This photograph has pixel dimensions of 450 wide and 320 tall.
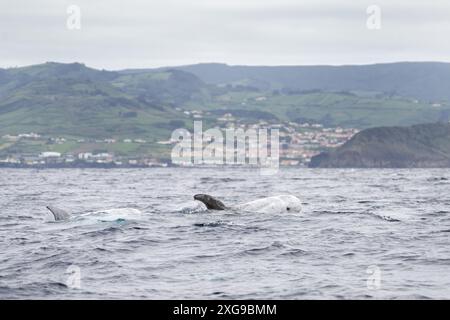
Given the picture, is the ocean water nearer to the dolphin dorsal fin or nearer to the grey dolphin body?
the grey dolphin body

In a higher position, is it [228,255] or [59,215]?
[228,255]

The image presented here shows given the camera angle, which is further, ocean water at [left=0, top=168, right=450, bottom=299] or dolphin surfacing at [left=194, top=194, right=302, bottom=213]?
dolphin surfacing at [left=194, top=194, right=302, bottom=213]

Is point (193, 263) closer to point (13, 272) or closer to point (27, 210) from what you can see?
point (13, 272)

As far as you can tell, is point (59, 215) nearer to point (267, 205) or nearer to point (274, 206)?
point (267, 205)

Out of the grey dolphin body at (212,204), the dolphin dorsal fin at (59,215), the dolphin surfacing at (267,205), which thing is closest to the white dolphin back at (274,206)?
the dolphin surfacing at (267,205)

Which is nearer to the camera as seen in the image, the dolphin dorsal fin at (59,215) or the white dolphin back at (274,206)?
the dolphin dorsal fin at (59,215)

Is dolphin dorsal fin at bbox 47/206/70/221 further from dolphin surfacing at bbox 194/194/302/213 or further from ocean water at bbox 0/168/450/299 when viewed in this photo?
dolphin surfacing at bbox 194/194/302/213

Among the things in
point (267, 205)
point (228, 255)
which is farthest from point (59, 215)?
point (228, 255)

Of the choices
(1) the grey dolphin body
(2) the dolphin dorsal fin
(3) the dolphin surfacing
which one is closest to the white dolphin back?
(3) the dolphin surfacing

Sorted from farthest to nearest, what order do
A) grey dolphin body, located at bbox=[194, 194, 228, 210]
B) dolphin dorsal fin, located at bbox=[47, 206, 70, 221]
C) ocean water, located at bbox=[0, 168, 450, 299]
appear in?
grey dolphin body, located at bbox=[194, 194, 228, 210]
dolphin dorsal fin, located at bbox=[47, 206, 70, 221]
ocean water, located at bbox=[0, 168, 450, 299]

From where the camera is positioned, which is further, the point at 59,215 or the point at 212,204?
the point at 212,204

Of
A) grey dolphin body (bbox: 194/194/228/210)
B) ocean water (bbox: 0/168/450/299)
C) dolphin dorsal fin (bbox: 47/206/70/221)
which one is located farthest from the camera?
grey dolphin body (bbox: 194/194/228/210)

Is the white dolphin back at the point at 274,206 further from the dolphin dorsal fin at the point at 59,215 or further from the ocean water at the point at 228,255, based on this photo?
the dolphin dorsal fin at the point at 59,215
